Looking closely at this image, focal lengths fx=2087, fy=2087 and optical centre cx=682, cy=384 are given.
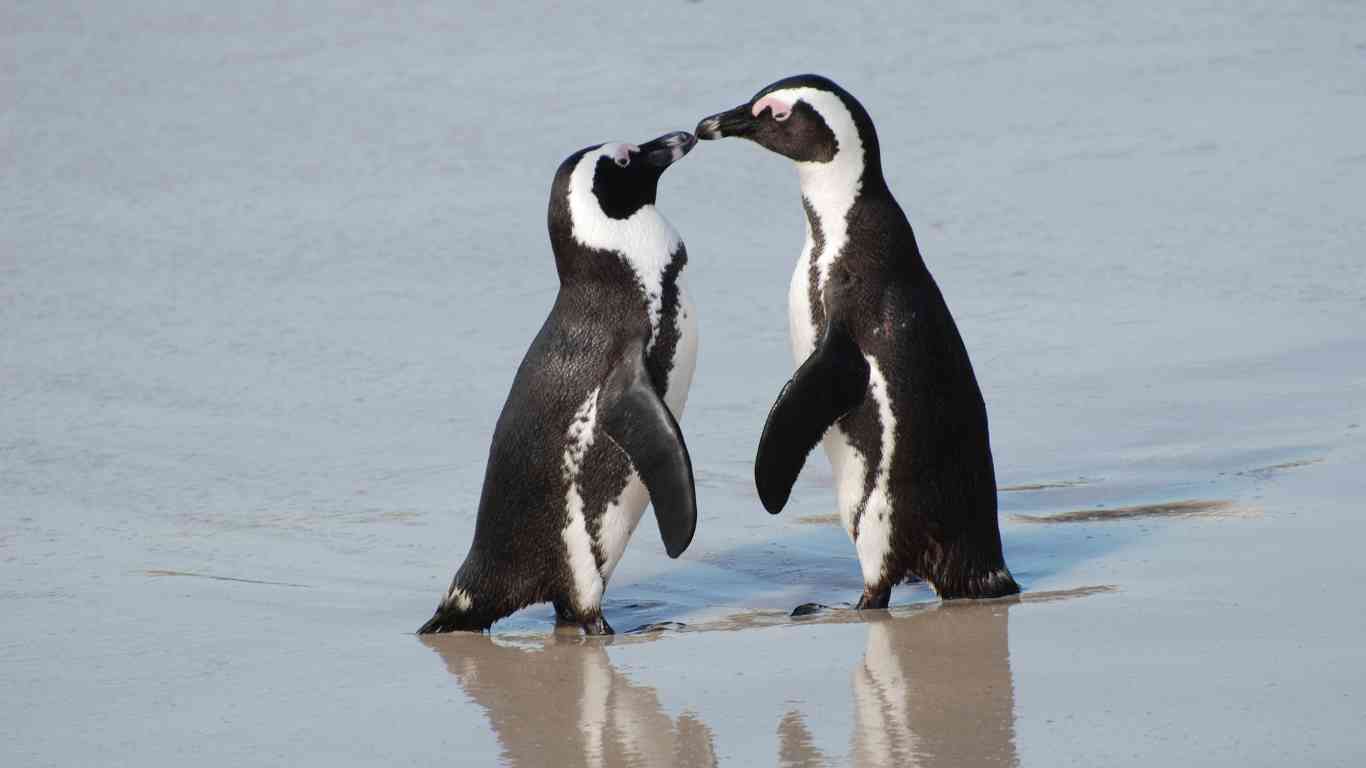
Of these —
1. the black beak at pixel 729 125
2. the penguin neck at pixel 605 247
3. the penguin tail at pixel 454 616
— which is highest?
the black beak at pixel 729 125

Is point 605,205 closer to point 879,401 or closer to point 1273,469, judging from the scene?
point 879,401

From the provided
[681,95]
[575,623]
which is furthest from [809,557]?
[681,95]

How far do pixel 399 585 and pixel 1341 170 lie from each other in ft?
14.3

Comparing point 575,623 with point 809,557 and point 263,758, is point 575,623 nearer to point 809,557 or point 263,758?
point 809,557

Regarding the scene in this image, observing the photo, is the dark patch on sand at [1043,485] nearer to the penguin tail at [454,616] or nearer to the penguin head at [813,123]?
the penguin head at [813,123]

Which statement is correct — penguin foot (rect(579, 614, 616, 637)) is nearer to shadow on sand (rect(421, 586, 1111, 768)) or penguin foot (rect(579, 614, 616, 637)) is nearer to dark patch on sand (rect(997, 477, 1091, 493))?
shadow on sand (rect(421, 586, 1111, 768))

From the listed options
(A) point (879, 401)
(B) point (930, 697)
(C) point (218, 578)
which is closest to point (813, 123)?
(A) point (879, 401)

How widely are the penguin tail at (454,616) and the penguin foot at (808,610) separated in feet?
1.88

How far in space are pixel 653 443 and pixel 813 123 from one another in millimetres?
723

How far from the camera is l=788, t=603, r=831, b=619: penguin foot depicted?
370 cm

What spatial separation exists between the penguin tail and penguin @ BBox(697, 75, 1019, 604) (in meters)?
0.57

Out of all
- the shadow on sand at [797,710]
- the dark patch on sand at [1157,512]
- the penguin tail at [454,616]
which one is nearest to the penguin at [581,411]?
the penguin tail at [454,616]

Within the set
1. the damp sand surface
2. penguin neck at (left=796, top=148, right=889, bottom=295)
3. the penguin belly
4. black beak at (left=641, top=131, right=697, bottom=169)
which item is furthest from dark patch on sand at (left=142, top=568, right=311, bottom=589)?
penguin neck at (left=796, top=148, right=889, bottom=295)

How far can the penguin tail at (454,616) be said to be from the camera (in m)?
3.73
